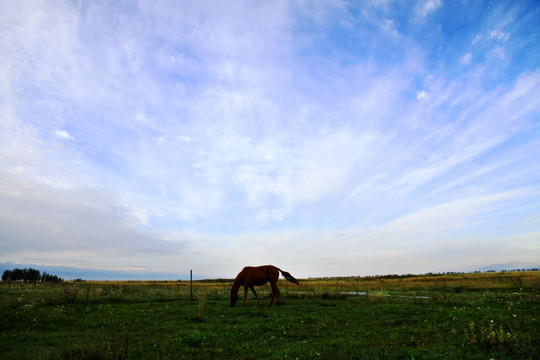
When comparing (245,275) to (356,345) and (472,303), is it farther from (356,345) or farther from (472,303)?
(472,303)

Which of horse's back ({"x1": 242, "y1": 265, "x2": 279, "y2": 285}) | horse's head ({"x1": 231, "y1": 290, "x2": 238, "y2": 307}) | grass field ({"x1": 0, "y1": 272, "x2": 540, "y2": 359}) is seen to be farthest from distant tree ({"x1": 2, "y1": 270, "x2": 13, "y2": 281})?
horse's back ({"x1": 242, "y1": 265, "x2": 279, "y2": 285})

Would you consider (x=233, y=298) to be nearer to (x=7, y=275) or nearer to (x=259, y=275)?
(x=259, y=275)

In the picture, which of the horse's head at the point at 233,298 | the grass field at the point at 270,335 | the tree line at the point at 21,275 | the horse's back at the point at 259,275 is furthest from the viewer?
the tree line at the point at 21,275

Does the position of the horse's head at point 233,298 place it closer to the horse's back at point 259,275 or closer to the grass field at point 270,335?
the horse's back at point 259,275

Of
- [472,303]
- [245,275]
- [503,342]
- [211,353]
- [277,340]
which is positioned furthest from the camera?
[245,275]

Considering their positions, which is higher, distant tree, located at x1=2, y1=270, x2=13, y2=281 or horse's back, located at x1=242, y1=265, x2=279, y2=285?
horse's back, located at x1=242, y1=265, x2=279, y2=285

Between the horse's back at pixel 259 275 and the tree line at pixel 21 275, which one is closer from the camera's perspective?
the horse's back at pixel 259 275

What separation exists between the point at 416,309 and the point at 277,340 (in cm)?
970

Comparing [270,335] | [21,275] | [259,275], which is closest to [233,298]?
[259,275]

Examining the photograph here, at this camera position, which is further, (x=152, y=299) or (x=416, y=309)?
(x=152, y=299)

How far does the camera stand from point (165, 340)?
1056cm

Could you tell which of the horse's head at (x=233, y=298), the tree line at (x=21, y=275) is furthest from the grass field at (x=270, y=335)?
the tree line at (x=21, y=275)

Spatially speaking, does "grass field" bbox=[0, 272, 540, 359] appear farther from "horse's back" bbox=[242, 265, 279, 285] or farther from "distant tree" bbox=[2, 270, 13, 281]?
"distant tree" bbox=[2, 270, 13, 281]

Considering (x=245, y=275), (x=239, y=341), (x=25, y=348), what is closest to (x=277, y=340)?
(x=239, y=341)
